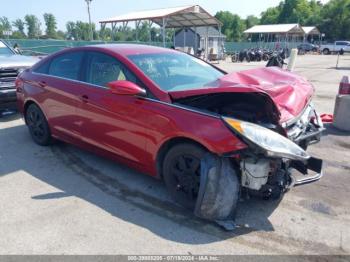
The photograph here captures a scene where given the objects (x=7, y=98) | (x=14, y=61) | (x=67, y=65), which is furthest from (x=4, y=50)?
(x=67, y=65)

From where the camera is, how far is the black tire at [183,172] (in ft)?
11.6

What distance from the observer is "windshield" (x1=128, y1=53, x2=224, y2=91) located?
4.12 metres

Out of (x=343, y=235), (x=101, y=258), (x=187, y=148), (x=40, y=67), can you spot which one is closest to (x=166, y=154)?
(x=187, y=148)

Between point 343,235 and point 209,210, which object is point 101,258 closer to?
point 209,210

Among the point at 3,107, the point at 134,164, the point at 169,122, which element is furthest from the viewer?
the point at 3,107

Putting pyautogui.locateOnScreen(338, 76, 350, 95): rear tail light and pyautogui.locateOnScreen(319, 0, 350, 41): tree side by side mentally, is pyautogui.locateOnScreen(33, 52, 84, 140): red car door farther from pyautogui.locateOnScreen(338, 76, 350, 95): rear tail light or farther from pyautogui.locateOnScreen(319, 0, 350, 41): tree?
pyautogui.locateOnScreen(319, 0, 350, 41): tree

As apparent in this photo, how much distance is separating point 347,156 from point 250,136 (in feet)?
10.4

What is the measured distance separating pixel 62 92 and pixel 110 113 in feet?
3.80

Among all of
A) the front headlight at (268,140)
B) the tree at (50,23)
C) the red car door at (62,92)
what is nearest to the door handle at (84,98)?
the red car door at (62,92)

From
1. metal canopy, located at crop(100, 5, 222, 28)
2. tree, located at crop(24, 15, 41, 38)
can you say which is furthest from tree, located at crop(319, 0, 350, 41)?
tree, located at crop(24, 15, 41, 38)

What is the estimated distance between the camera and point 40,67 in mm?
5672

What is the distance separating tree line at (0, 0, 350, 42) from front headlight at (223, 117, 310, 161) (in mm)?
43245

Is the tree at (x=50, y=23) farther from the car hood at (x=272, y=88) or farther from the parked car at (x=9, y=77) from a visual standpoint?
the car hood at (x=272, y=88)

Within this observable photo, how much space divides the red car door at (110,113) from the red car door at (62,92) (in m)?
0.19
